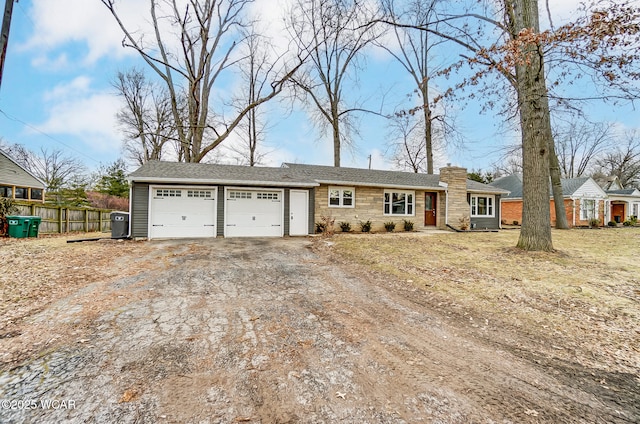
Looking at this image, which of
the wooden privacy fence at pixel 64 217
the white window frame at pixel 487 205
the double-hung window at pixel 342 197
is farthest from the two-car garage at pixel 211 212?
the white window frame at pixel 487 205

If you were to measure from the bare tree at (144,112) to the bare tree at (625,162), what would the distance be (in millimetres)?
46998

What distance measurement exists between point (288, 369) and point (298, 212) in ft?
34.1

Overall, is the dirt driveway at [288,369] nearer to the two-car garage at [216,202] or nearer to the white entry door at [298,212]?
the two-car garage at [216,202]

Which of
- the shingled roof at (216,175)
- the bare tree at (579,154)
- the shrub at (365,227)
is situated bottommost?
the shrub at (365,227)

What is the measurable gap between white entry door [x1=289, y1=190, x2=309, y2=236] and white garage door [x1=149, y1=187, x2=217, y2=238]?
3234 mm

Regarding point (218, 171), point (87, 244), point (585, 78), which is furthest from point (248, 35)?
point (585, 78)

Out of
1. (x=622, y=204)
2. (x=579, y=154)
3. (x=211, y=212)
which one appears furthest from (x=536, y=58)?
Result: (x=579, y=154)

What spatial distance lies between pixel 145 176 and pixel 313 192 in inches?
264

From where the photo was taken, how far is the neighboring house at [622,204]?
23347 millimetres

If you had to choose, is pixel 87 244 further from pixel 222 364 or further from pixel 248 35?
pixel 248 35

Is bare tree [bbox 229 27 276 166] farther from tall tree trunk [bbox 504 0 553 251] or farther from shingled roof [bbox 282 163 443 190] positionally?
tall tree trunk [bbox 504 0 553 251]

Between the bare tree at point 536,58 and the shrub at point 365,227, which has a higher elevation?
the bare tree at point 536,58

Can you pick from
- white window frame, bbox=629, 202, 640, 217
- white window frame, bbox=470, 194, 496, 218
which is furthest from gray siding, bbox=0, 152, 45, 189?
white window frame, bbox=629, 202, 640, 217

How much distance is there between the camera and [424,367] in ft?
8.55
